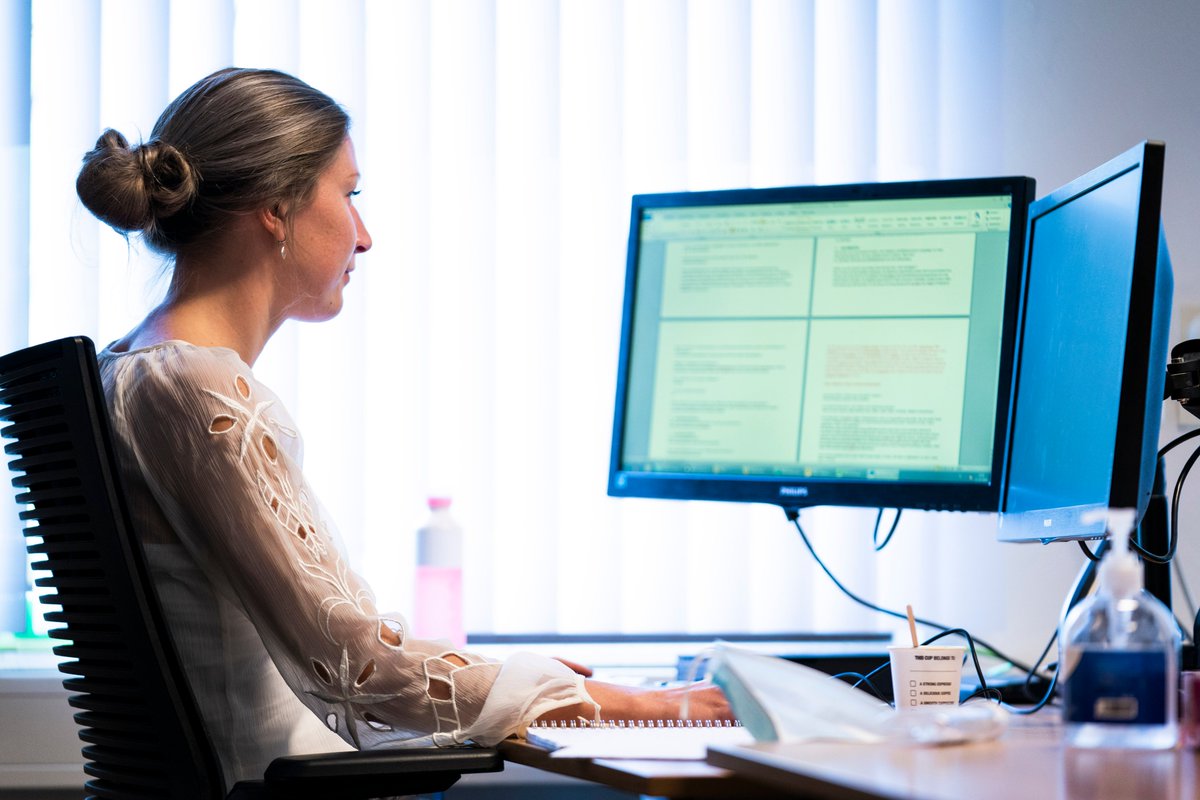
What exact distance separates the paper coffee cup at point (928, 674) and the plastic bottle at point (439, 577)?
872mm

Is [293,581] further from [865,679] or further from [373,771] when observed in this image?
[865,679]

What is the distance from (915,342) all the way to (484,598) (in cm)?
84

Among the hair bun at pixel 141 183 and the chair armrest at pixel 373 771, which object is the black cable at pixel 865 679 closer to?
the chair armrest at pixel 373 771

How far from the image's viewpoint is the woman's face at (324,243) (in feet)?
4.56

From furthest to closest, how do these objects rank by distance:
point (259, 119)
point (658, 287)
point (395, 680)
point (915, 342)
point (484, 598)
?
point (484, 598), point (658, 287), point (915, 342), point (259, 119), point (395, 680)

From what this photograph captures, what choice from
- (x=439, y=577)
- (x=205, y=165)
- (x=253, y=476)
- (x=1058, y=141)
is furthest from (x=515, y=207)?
(x=253, y=476)

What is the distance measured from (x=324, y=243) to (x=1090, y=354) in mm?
821

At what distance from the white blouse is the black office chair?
0.28 ft

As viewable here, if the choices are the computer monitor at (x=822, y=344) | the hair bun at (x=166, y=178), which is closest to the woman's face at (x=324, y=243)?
the hair bun at (x=166, y=178)

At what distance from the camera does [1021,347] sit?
137 centimetres

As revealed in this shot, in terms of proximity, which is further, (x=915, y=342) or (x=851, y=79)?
(x=851, y=79)

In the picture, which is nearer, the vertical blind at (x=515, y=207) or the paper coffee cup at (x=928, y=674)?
the paper coffee cup at (x=928, y=674)

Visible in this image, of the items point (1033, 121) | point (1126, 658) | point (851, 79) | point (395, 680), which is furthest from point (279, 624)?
point (1033, 121)

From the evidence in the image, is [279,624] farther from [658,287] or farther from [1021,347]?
[1021,347]
